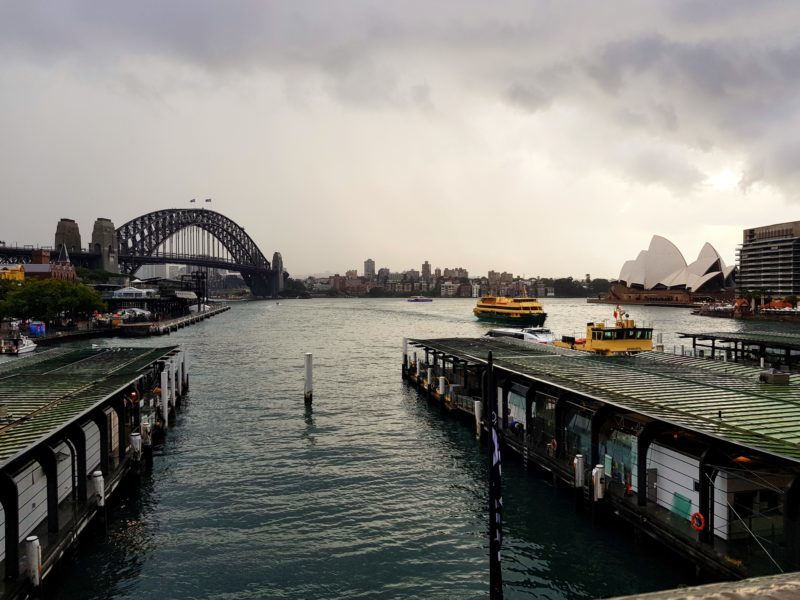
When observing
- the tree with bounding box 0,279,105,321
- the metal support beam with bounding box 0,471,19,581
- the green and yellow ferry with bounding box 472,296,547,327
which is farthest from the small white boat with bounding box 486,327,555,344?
the tree with bounding box 0,279,105,321

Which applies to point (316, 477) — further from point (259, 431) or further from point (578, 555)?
point (578, 555)

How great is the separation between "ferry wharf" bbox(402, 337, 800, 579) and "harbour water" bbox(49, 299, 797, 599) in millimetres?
1010

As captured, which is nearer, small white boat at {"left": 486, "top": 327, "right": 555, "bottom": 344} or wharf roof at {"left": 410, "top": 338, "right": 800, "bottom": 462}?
wharf roof at {"left": 410, "top": 338, "right": 800, "bottom": 462}

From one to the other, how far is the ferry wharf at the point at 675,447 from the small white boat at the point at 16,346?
44.5 metres

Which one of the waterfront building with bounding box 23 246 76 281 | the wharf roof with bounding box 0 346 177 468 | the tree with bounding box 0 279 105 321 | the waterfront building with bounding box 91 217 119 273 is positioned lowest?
the wharf roof with bounding box 0 346 177 468

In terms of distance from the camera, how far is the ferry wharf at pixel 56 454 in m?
11.9

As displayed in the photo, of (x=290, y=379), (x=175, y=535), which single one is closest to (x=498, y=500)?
(x=175, y=535)

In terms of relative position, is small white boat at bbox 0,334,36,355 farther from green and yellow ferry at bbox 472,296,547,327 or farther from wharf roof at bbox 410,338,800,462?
green and yellow ferry at bbox 472,296,547,327

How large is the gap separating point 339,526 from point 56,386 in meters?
12.0

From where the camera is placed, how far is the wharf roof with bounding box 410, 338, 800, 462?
1284cm

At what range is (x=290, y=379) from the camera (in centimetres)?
4312

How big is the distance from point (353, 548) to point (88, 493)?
780 centimetres

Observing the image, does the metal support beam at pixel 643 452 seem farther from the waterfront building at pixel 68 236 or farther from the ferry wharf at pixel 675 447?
the waterfront building at pixel 68 236

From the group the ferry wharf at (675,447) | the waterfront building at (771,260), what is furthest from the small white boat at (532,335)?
the waterfront building at (771,260)
